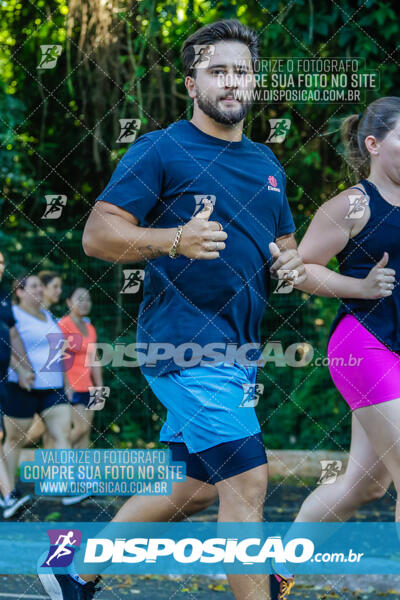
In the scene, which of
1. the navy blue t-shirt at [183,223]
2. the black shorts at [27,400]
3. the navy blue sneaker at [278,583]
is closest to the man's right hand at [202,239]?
the navy blue t-shirt at [183,223]

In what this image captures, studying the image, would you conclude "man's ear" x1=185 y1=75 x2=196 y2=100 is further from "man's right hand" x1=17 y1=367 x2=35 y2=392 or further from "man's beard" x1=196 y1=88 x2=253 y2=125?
"man's right hand" x1=17 y1=367 x2=35 y2=392

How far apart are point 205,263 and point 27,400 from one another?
4158 millimetres

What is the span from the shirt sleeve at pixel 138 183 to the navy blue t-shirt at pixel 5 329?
374cm

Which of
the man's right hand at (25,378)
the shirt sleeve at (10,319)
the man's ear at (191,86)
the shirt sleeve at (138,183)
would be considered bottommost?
the man's right hand at (25,378)

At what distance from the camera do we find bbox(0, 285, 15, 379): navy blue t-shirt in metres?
7.03

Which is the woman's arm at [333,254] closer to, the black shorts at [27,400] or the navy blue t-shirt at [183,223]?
the navy blue t-shirt at [183,223]

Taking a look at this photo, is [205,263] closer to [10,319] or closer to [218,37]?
[218,37]

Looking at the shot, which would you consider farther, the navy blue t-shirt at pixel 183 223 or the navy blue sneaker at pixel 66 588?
the navy blue sneaker at pixel 66 588

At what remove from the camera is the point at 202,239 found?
10.8 ft

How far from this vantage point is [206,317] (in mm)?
3490

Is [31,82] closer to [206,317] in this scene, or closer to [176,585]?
[176,585]

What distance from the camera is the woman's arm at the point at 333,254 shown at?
12.9 ft

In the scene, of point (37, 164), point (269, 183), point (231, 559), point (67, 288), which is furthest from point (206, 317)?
point (37, 164)

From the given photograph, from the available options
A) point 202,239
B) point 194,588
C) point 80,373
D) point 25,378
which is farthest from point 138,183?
point 80,373
